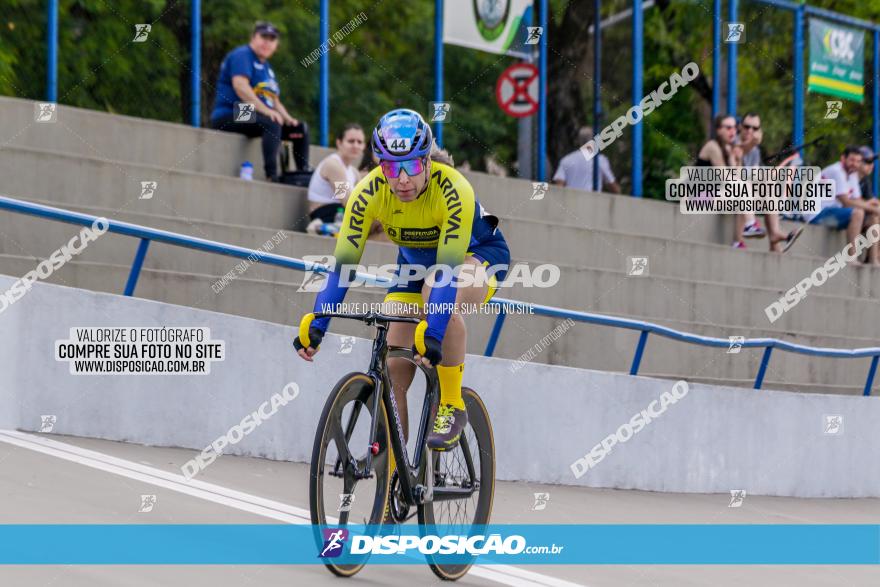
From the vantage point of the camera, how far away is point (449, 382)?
6465mm

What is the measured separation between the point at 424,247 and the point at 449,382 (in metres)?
0.62

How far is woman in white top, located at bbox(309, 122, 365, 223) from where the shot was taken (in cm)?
1198

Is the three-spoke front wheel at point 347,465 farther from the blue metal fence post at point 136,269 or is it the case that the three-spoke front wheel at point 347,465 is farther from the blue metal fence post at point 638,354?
the blue metal fence post at point 638,354

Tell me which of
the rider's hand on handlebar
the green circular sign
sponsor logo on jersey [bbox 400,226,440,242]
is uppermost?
the green circular sign

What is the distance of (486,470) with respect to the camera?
686cm

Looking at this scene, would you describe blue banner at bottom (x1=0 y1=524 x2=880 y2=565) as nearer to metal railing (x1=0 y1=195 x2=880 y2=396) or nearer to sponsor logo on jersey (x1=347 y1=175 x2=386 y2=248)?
sponsor logo on jersey (x1=347 y1=175 x2=386 y2=248)

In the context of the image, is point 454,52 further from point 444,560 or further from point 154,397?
point 444,560

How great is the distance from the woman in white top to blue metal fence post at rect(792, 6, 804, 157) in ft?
31.4

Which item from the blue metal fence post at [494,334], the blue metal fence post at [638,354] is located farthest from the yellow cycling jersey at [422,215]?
the blue metal fence post at [638,354]

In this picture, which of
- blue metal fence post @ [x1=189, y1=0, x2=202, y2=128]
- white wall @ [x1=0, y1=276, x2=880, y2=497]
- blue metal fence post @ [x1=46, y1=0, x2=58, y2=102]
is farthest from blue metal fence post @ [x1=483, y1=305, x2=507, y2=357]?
blue metal fence post @ [x1=46, y1=0, x2=58, y2=102]

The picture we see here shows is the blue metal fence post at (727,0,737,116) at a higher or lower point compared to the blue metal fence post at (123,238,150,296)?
higher

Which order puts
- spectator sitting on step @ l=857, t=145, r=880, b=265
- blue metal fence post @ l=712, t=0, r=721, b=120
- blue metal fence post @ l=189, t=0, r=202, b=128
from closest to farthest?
blue metal fence post @ l=189, t=0, r=202, b=128 → spectator sitting on step @ l=857, t=145, r=880, b=265 → blue metal fence post @ l=712, t=0, r=721, b=120

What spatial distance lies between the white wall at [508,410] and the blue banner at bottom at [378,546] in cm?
160

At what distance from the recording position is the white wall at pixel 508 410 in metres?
8.80
